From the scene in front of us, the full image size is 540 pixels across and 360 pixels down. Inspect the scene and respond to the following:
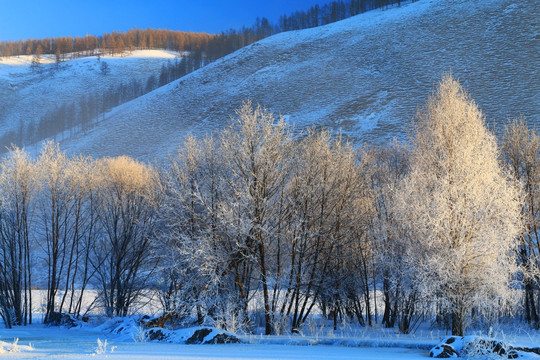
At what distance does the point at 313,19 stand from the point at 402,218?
→ 489ft

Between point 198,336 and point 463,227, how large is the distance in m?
9.24

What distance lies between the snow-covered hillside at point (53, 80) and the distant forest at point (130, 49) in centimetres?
311

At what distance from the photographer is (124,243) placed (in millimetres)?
27406

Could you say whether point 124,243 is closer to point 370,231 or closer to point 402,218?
point 370,231

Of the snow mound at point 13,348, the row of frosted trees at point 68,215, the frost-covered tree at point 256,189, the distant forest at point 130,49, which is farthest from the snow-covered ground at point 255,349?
the distant forest at point 130,49

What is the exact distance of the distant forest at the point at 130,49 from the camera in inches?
4254

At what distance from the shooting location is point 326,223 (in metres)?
20.4

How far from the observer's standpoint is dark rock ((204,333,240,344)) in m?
13.0

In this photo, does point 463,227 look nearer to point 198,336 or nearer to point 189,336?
point 198,336

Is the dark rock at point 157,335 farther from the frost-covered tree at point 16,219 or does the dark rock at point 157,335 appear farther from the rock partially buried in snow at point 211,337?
the frost-covered tree at point 16,219

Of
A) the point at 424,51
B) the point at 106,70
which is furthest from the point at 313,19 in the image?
the point at 424,51

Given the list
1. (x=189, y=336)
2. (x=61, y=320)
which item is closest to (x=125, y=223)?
(x=61, y=320)

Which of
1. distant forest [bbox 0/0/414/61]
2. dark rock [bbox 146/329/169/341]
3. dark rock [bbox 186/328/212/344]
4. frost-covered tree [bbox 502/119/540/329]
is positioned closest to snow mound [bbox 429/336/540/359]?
dark rock [bbox 186/328/212/344]

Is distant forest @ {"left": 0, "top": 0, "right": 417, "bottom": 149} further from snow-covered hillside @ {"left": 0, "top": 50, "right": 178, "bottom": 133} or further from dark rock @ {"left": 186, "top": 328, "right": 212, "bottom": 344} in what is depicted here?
dark rock @ {"left": 186, "top": 328, "right": 212, "bottom": 344}
